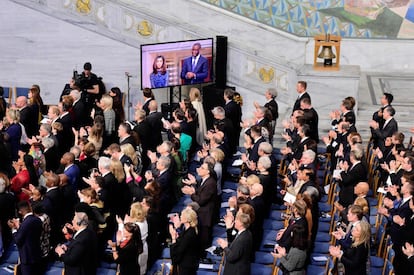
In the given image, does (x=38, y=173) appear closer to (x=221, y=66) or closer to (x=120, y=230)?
(x=120, y=230)

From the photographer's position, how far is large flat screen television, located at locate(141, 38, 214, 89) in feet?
66.5

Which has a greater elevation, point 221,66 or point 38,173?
point 221,66

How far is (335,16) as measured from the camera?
81.6ft

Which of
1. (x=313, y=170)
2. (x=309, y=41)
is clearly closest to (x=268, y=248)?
(x=313, y=170)

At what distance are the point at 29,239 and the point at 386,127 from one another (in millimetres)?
6899

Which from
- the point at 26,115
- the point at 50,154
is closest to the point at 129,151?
the point at 50,154

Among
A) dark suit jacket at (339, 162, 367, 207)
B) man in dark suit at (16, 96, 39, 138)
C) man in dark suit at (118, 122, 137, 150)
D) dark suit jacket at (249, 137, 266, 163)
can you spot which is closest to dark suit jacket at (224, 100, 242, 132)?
dark suit jacket at (249, 137, 266, 163)

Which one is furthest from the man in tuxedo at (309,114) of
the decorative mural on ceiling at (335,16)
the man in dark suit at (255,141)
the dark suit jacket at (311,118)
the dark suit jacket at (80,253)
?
the decorative mural on ceiling at (335,16)

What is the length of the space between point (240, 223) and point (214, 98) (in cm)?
883

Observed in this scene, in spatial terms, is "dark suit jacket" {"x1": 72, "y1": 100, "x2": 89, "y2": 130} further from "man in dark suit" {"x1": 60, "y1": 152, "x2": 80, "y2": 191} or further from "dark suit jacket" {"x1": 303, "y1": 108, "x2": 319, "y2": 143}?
"dark suit jacket" {"x1": 303, "y1": 108, "x2": 319, "y2": 143}

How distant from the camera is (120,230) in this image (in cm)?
1248

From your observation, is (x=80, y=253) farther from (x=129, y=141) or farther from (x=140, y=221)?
(x=129, y=141)

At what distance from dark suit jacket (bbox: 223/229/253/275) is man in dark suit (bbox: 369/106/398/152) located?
5006 mm

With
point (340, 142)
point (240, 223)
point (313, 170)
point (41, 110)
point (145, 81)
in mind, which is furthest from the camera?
point (145, 81)
